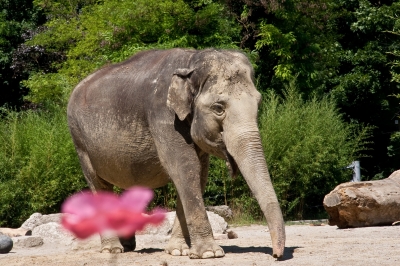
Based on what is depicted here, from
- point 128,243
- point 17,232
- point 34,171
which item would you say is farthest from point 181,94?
point 34,171

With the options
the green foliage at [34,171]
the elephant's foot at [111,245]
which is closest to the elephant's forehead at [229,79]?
the elephant's foot at [111,245]

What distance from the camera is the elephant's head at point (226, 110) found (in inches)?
240

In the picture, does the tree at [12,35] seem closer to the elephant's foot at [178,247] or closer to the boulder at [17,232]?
the boulder at [17,232]

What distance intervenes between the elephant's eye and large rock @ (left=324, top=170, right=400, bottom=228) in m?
4.37

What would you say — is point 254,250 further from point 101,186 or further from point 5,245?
point 5,245

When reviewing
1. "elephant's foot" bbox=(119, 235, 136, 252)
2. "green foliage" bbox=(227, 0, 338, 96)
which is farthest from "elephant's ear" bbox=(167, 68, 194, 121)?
"green foliage" bbox=(227, 0, 338, 96)

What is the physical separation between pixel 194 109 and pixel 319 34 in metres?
16.6

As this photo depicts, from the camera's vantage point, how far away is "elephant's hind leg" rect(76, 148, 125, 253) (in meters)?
7.68

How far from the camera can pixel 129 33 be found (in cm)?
1786

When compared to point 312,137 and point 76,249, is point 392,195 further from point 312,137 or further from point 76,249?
point 312,137

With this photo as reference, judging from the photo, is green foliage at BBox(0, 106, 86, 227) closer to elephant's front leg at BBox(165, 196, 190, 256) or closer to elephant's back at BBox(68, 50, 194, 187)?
elephant's back at BBox(68, 50, 194, 187)

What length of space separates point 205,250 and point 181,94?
133cm

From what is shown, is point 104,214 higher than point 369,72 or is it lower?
lower

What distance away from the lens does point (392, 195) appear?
34.8 ft
